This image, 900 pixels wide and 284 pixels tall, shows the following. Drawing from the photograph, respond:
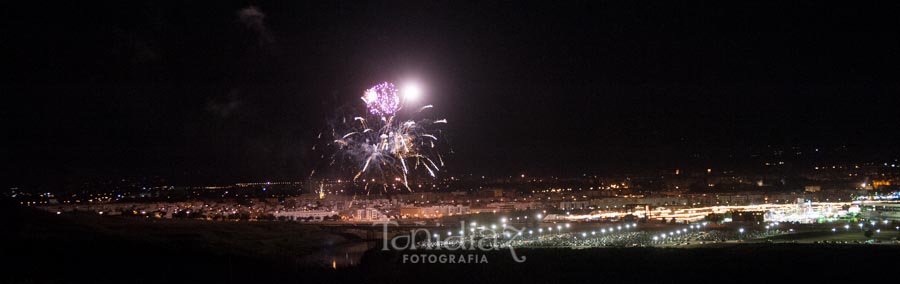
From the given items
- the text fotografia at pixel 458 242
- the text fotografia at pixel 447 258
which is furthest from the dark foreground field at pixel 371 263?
the text fotografia at pixel 458 242

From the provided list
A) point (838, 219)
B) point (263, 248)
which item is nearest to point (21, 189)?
point (263, 248)

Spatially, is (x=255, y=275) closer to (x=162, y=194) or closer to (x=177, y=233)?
(x=177, y=233)

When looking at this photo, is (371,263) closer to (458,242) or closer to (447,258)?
(447,258)

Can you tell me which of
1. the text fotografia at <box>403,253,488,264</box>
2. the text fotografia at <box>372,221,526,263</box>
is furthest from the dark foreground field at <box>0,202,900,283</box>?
the text fotografia at <box>372,221,526,263</box>

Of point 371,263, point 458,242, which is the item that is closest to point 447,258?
point 371,263

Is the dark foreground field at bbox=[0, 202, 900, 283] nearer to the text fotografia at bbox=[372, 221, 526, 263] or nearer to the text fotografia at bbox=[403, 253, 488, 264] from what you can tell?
the text fotografia at bbox=[403, 253, 488, 264]

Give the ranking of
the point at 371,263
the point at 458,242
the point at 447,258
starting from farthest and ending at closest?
the point at 458,242 < the point at 371,263 < the point at 447,258
